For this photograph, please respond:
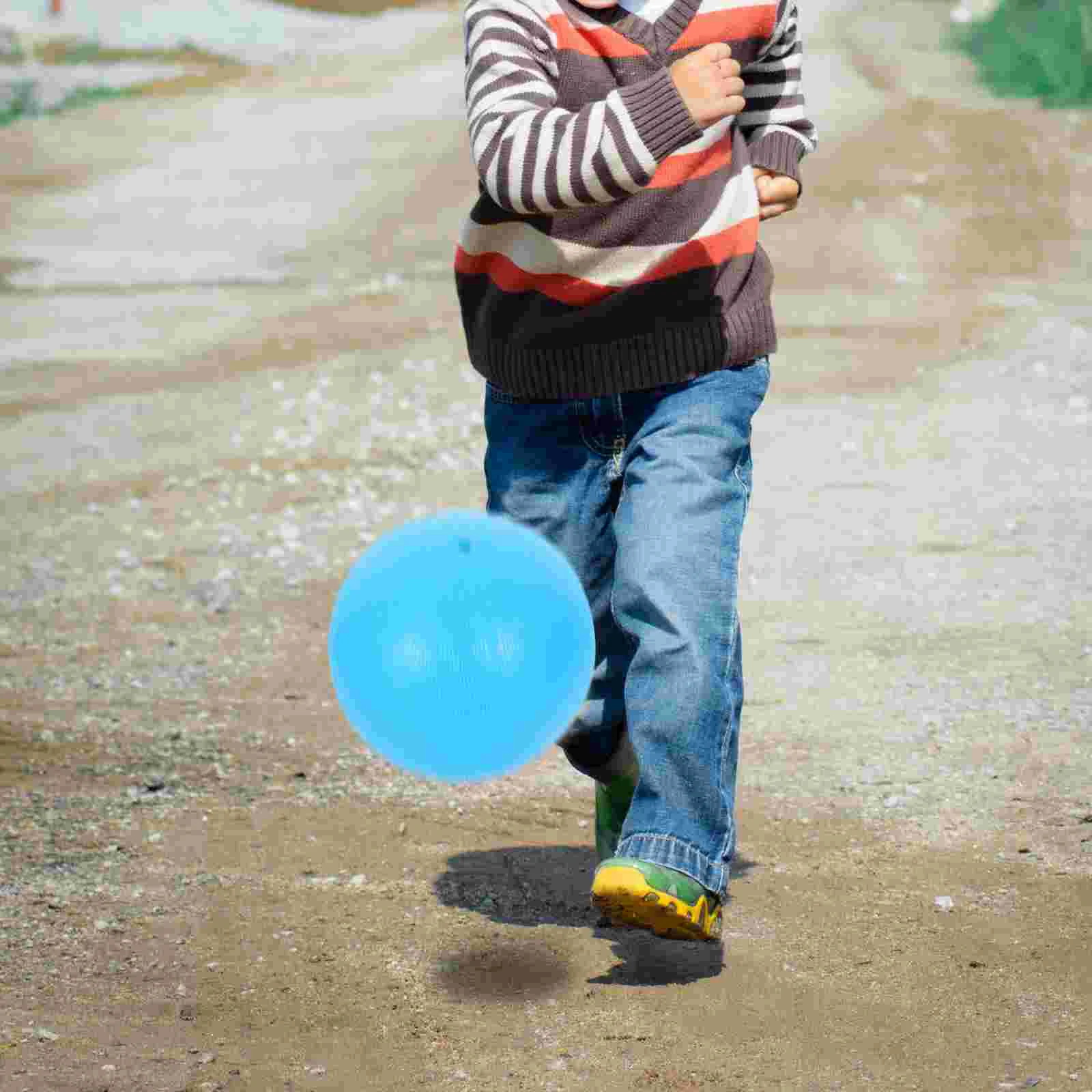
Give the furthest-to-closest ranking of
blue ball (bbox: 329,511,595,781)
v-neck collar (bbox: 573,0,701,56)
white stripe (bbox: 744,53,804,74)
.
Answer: white stripe (bbox: 744,53,804,74), v-neck collar (bbox: 573,0,701,56), blue ball (bbox: 329,511,595,781)

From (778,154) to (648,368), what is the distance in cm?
53

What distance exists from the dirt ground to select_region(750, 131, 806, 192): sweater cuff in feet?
4.81

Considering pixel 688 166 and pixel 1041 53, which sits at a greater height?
pixel 688 166

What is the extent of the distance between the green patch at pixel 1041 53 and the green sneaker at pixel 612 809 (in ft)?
51.1

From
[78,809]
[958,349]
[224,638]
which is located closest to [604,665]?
[78,809]

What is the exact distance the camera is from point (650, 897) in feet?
10.2

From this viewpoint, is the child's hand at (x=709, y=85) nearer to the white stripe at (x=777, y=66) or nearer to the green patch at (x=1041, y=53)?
the white stripe at (x=777, y=66)

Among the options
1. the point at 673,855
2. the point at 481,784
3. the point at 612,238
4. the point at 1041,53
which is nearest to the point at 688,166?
the point at 612,238

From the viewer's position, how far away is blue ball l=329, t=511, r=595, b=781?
9.46 feet

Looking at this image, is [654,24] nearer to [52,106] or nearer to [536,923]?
[536,923]

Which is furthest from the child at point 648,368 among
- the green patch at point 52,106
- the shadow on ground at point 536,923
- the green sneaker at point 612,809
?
the green patch at point 52,106

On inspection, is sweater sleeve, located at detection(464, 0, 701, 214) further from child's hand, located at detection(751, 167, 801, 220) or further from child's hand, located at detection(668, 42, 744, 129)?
child's hand, located at detection(751, 167, 801, 220)

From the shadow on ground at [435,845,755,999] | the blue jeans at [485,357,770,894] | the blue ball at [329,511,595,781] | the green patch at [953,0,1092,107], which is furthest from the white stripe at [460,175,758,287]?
the green patch at [953,0,1092,107]

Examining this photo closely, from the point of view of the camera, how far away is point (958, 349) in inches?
373
